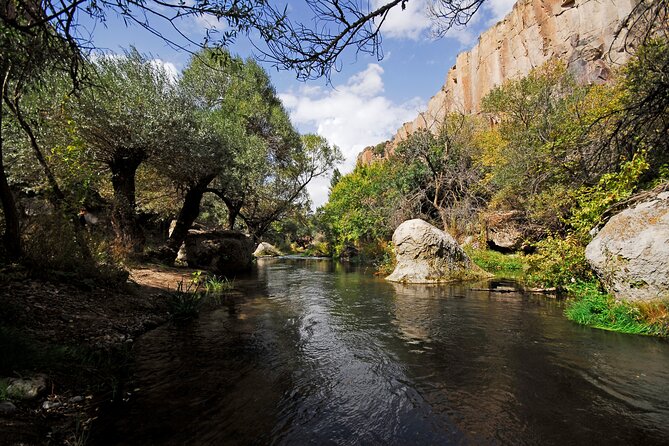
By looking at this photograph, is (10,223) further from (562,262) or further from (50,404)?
(562,262)

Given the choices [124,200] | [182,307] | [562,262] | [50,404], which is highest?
[124,200]

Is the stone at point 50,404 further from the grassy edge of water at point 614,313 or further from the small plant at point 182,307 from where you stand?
the grassy edge of water at point 614,313

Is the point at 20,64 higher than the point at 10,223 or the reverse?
higher

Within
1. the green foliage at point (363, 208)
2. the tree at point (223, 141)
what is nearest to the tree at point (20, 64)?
the tree at point (223, 141)

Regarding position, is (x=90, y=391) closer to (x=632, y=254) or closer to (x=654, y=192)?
(x=632, y=254)

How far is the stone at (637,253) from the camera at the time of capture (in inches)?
259

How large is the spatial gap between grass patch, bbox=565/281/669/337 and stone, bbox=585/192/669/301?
206mm

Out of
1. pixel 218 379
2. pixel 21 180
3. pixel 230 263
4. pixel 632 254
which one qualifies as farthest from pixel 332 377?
pixel 230 263

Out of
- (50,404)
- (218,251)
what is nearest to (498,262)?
(218,251)

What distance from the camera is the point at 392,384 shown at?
470 centimetres

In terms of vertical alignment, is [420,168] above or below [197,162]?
above

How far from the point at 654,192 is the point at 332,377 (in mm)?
8424

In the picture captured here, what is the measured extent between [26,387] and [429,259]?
13.9 meters

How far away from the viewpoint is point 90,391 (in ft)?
13.3
